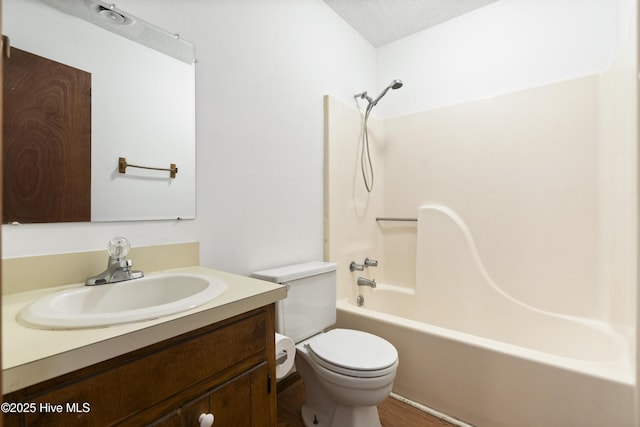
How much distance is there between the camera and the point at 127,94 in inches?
46.7

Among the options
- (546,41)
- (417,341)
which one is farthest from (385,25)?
(417,341)

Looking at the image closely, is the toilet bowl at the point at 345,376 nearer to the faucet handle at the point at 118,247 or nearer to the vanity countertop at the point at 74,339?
the vanity countertop at the point at 74,339

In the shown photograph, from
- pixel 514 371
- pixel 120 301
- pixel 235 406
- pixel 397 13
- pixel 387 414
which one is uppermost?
pixel 397 13

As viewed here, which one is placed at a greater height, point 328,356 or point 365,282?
point 365,282

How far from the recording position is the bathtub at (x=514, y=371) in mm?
1237

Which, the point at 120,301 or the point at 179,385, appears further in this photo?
the point at 120,301

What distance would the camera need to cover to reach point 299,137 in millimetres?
1875

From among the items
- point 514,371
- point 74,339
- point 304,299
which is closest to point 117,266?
point 74,339

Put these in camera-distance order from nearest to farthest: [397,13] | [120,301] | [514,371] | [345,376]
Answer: [120,301]
[345,376]
[514,371]
[397,13]

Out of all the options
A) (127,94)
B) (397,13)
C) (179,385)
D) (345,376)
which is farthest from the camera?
(397,13)

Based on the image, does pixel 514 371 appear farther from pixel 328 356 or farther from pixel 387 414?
pixel 328 356

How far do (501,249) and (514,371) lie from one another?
87 cm

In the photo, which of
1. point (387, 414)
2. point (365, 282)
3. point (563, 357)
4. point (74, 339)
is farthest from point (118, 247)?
point (563, 357)

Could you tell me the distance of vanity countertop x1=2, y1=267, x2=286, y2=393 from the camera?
22.3 inches
